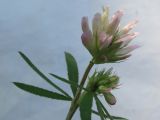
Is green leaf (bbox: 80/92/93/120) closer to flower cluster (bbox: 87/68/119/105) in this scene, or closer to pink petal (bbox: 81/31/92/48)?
flower cluster (bbox: 87/68/119/105)

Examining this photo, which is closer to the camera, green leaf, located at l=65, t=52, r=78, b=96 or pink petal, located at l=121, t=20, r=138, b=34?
pink petal, located at l=121, t=20, r=138, b=34

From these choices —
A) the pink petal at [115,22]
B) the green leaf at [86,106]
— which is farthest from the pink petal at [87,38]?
the green leaf at [86,106]

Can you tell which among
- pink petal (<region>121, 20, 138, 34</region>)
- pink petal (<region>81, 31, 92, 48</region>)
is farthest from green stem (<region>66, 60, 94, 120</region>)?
pink petal (<region>121, 20, 138, 34</region>)

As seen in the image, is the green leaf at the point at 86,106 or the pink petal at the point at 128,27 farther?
the pink petal at the point at 128,27

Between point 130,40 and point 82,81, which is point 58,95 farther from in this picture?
point 130,40

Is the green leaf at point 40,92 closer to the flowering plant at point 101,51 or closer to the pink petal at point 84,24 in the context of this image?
the flowering plant at point 101,51

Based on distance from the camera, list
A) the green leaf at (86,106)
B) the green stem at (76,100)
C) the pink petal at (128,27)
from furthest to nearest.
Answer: the pink petal at (128,27) < the green leaf at (86,106) < the green stem at (76,100)
